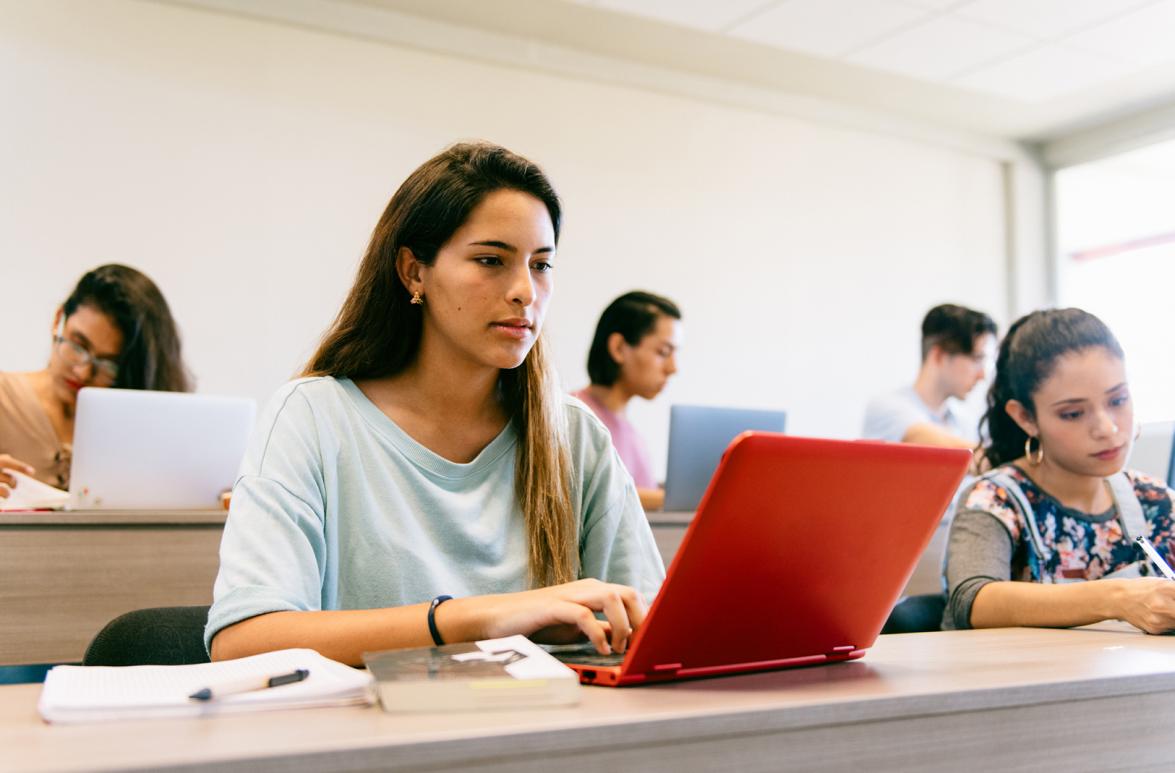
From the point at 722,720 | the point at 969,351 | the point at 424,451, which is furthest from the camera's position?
the point at 969,351

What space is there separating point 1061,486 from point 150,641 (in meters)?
1.39

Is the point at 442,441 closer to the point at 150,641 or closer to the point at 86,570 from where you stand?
the point at 150,641

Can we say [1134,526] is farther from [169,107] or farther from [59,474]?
[169,107]

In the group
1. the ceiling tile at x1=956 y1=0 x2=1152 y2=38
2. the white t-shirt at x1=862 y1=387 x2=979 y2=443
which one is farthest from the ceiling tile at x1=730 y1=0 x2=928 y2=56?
the white t-shirt at x1=862 y1=387 x2=979 y2=443

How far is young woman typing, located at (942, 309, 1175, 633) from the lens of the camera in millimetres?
1709

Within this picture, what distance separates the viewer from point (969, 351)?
382 cm

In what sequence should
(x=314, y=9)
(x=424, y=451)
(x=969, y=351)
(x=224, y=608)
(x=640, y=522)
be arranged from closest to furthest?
(x=224, y=608) → (x=424, y=451) → (x=640, y=522) → (x=969, y=351) → (x=314, y=9)

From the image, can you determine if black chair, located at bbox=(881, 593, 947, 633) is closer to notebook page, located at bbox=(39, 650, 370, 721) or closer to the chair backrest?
the chair backrest

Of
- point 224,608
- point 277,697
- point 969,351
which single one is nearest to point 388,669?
point 277,697

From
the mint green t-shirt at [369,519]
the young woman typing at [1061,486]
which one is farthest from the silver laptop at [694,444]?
the mint green t-shirt at [369,519]

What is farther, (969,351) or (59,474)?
(969,351)

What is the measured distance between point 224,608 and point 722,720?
A: 559mm

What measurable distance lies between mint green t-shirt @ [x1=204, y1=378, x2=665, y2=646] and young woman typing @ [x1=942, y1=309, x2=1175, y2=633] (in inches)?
23.1

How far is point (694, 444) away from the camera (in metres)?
2.89
